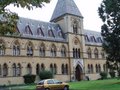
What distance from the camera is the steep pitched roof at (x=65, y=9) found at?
6269cm

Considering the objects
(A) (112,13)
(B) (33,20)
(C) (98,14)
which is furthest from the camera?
(B) (33,20)

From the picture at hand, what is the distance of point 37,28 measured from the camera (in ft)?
187

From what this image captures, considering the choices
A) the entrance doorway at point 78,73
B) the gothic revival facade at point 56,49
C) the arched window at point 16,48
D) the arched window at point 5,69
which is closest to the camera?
the arched window at point 5,69

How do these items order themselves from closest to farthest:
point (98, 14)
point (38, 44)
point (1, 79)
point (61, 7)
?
point (98, 14)
point (1, 79)
point (38, 44)
point (61, 7)

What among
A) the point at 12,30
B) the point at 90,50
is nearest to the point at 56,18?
the point at 90,50

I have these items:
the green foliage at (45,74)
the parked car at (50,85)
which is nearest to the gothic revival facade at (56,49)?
the green foliage at (45,74)

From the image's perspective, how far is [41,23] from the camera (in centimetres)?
5956

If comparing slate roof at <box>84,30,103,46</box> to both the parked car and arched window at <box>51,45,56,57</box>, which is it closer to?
arched window at <box>51,45,56,57</box>

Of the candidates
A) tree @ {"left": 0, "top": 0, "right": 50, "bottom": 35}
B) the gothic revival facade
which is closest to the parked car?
tree @ {"left": 0, "top": 0, "right": 50, "bottom": 35}

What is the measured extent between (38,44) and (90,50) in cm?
1783

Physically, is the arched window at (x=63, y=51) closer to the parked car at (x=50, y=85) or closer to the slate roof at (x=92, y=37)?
the slate roof at (x=92, y=37)

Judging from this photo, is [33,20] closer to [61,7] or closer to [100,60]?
[61,7]

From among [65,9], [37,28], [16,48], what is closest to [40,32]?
[37,28]

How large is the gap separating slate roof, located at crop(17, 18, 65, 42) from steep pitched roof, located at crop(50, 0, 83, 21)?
11.6 feet
